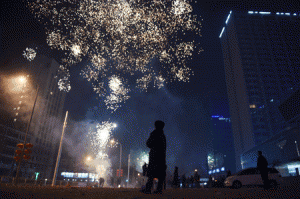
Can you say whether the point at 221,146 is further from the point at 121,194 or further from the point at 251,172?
the point at 121,194

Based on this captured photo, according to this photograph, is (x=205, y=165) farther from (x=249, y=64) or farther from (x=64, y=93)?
(x=64, y=93)

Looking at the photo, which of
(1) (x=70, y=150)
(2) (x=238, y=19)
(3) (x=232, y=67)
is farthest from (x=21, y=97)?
(2) (x=238, y=19)

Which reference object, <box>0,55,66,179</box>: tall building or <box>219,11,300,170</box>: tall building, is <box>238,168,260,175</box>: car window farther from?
<box>219,11,300,170</box>: tall building

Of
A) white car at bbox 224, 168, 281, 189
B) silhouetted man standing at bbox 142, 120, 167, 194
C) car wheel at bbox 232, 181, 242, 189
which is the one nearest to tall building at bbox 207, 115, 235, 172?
white car at bbox 224, 168, 281, 189

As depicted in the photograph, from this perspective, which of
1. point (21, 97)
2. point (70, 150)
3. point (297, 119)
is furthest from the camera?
point (70, 150)

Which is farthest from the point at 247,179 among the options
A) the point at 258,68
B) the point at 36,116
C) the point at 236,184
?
the point at 258,68

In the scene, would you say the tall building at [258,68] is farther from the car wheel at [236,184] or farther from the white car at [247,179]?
the car wheel at [236,184]

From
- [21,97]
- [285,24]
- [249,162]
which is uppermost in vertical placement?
[285,24]
